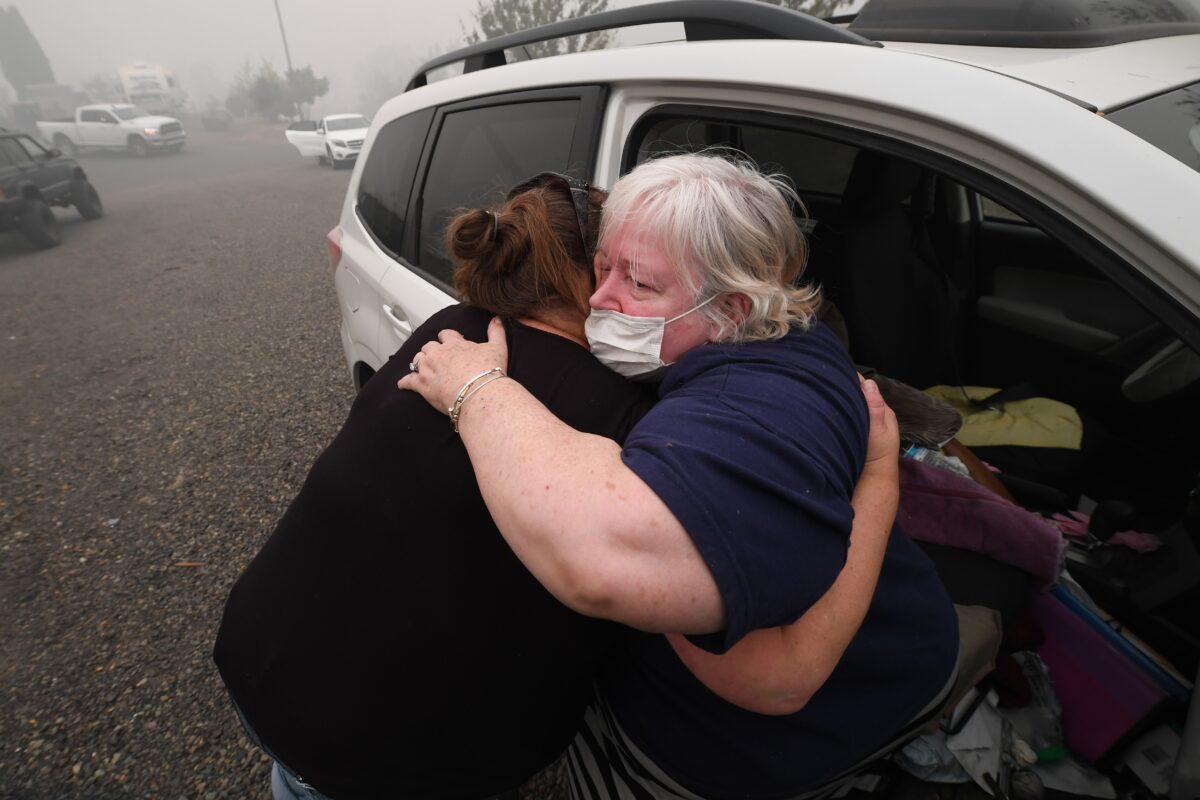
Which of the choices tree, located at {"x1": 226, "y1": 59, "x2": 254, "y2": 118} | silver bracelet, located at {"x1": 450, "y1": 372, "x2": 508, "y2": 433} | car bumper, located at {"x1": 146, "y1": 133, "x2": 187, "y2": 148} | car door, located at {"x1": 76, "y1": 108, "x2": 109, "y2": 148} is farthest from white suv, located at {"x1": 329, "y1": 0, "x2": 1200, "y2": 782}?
tree, located at {"x1": 226, "y1": 59, "x2": 254, "y2": 118}

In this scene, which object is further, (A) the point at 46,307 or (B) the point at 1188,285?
(A) the point at 46,307

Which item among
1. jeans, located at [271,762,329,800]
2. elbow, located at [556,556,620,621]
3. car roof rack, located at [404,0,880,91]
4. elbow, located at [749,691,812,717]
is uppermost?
car roof rack, located at [404,0,880,91]

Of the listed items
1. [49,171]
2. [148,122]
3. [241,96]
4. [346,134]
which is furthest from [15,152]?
[241,96]

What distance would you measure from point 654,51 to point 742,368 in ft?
3.39

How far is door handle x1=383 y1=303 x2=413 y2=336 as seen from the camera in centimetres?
215

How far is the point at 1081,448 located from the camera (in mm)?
2320

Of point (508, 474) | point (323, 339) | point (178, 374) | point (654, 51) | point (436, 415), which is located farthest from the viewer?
point (323, 339)

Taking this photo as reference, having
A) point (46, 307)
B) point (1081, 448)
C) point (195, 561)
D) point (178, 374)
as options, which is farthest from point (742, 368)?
Answer: point (46, 307)

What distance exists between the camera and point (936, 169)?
39.0 inches

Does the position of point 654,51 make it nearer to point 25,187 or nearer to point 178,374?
point 178,374

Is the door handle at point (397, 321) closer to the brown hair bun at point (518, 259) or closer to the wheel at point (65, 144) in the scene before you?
the brown hair bun at point (518, 259)

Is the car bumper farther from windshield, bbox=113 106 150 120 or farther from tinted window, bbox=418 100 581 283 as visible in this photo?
tinted window, bbox=418 100 581 283

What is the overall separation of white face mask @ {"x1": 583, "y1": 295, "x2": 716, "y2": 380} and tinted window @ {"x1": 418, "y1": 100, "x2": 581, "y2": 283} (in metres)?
0.84

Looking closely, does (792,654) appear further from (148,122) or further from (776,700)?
(148,122)
